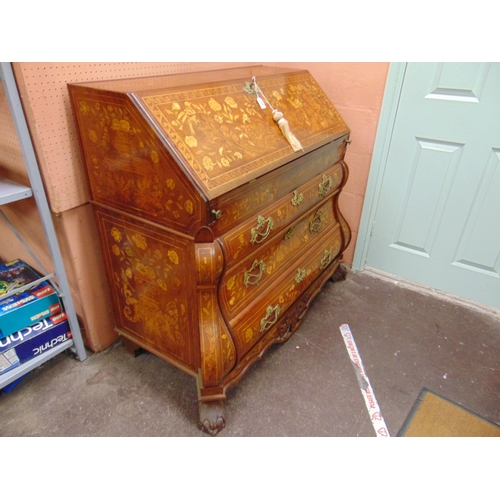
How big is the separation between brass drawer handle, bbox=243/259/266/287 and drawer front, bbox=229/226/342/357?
0.28 feet

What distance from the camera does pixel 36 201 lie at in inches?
52.5

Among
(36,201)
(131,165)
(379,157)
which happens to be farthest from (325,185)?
(36,201)

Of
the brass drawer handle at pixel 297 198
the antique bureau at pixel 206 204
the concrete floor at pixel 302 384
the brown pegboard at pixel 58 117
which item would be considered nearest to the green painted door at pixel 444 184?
the concrete floor at pixel 302 384

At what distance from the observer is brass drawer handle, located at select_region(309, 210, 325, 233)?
1.81 metres

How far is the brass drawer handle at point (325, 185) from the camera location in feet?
5.65

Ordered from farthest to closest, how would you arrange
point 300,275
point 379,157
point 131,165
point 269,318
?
point 379,157 < point 300,275 < point 269,318 < point 131,165

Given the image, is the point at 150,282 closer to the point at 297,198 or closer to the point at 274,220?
the point at 274,220

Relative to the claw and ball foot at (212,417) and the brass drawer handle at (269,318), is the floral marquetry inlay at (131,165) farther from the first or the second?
the claw and ball foot at (212,417)

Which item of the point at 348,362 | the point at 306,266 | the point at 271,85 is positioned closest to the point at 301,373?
the point at 348,362

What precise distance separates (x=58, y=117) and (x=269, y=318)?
1.10 metres

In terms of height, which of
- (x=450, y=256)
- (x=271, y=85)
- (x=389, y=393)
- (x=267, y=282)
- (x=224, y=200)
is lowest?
(x=389, y=393)

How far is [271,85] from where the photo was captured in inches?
61.7

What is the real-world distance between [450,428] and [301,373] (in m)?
0.62

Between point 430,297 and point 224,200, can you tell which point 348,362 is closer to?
point 430,297
